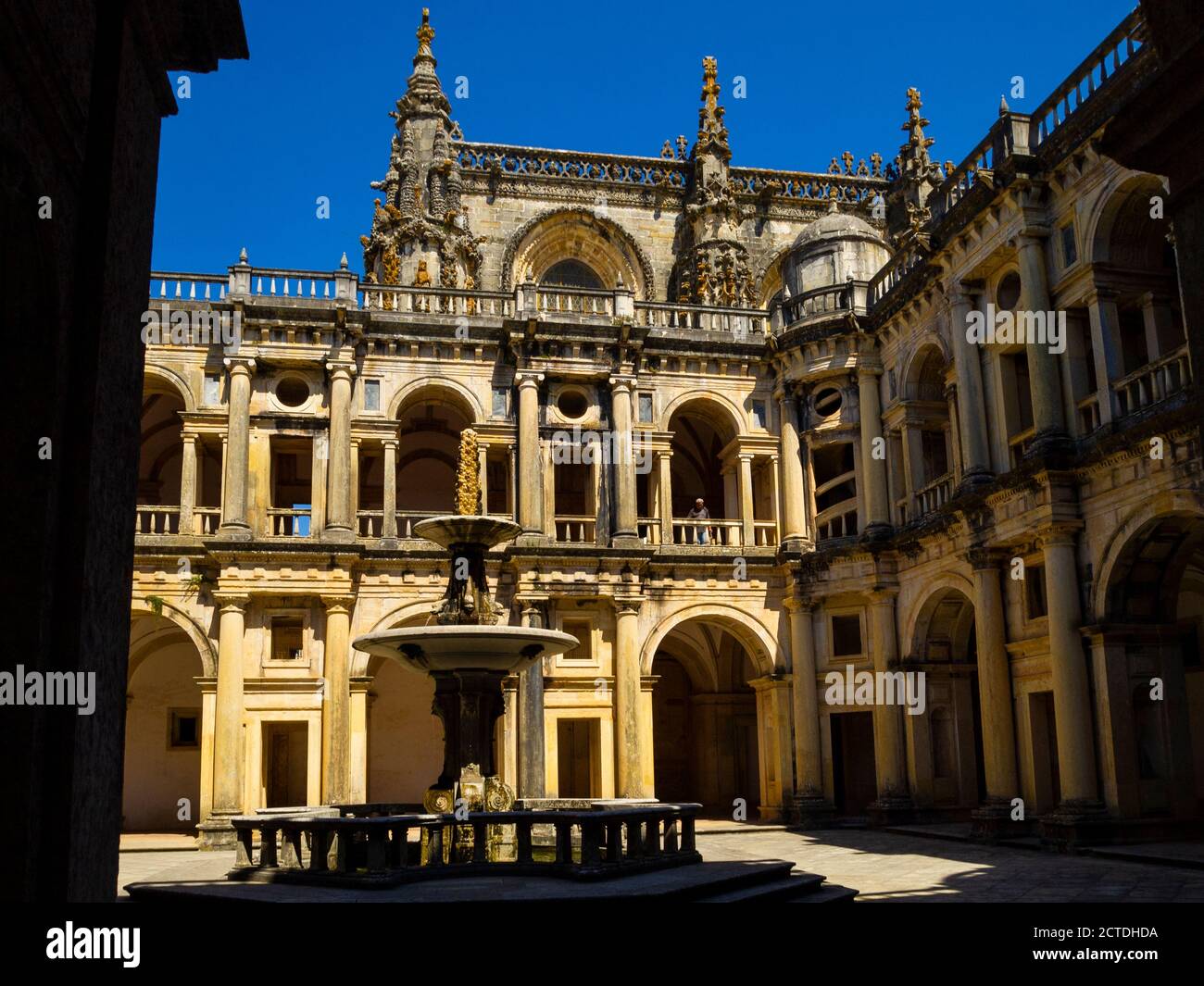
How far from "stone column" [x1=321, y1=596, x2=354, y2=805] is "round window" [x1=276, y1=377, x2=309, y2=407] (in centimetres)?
489

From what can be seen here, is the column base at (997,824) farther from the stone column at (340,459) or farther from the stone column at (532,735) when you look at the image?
the stone column at (340,459)

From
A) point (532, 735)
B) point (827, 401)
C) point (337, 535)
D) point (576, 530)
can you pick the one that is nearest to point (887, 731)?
point (532, 735)

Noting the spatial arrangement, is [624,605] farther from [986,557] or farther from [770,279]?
[770,279]

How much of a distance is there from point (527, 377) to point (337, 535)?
5517mm

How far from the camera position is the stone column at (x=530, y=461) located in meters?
27.0

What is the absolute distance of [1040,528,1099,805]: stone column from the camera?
1898 cm

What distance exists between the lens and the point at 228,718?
2502cm

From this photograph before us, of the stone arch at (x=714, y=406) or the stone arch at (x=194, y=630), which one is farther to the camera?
the stone arch at (x=714, y=406)

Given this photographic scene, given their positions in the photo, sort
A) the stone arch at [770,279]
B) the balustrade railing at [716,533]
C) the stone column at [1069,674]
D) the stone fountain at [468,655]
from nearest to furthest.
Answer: the stone fountain at [468,655], the stone column at [1069,674], the balustrade railing at [716,533], the stone arch at [770,279]

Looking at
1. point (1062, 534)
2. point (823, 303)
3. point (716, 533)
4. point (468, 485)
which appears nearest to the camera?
point (468, 485)

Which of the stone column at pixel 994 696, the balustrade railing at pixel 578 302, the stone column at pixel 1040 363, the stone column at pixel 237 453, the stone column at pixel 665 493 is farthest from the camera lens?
the balustrade railing at pixel 578 302

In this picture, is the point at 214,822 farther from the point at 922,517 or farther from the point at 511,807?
the point at 922,517

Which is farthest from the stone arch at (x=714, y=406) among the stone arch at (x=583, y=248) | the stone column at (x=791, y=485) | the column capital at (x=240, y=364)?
the column capital at (x=240, y=364)

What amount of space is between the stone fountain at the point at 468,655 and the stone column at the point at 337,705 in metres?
9.34
